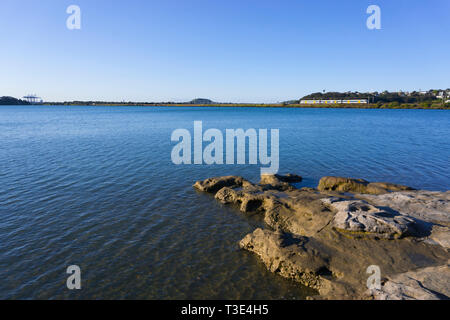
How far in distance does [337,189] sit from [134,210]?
14708 millimetres

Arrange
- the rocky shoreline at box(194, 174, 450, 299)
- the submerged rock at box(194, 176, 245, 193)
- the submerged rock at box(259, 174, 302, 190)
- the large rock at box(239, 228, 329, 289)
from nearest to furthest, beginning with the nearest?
the rocky shoreline at box(194, 174, 450, 299), the large rock at box(239, 228, 329, 289), the submerged rock at box(259, 174, 302, 190), the submerged rock at box(194, 176, 245, 193)

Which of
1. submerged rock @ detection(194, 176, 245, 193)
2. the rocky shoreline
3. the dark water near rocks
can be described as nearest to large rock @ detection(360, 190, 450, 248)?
the rocky shoreline

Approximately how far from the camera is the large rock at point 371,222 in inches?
440

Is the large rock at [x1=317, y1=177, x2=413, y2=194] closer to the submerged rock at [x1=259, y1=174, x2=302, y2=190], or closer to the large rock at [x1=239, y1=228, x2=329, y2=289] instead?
the submerged rock at [x1=259, y1=174, x2=302, y2=190]

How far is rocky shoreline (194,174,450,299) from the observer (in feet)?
28.2

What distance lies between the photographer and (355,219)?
11.9 metres

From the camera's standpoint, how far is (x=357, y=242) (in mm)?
10930

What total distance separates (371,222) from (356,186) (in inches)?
289

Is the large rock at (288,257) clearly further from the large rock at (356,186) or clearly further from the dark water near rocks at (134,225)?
the large rock at (356,186)

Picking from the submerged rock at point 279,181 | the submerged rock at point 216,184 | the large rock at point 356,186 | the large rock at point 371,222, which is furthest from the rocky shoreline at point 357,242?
the submerged rock at point 216,184

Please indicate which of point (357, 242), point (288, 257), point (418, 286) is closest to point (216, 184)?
point (288, 257)

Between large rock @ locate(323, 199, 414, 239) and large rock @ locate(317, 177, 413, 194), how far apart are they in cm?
554

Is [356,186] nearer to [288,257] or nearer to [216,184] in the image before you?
[216,184]
